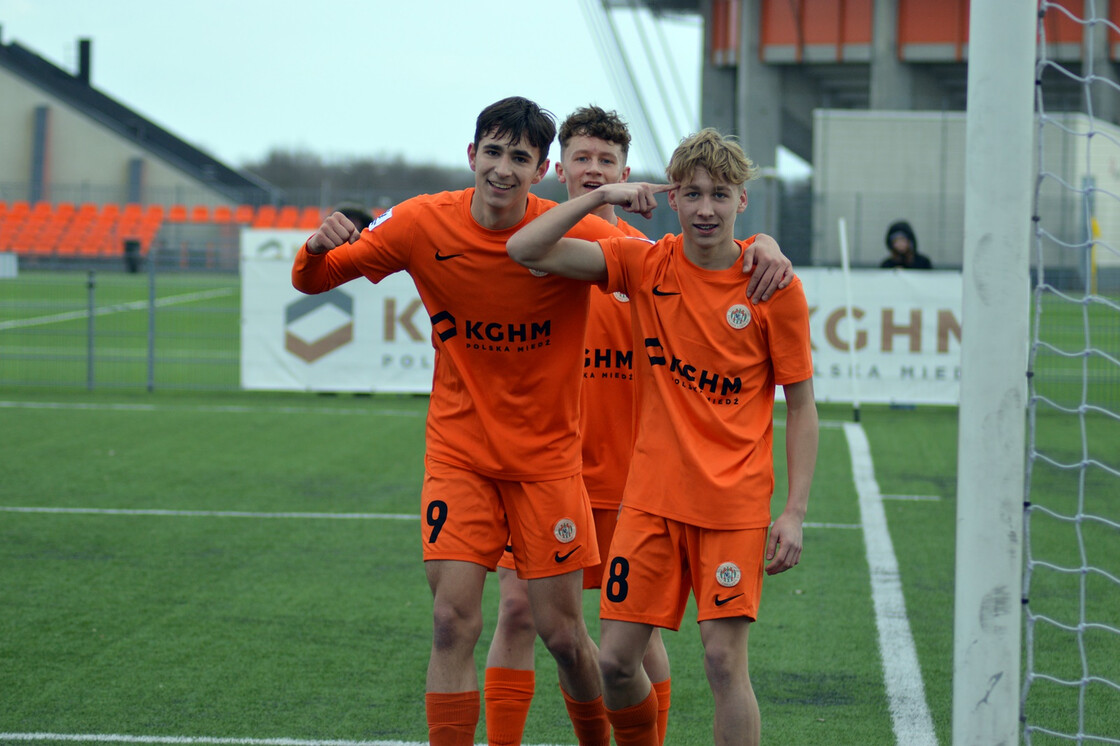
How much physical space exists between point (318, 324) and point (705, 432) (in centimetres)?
1076

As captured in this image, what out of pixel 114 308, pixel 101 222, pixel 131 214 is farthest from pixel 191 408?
pixel 131 214

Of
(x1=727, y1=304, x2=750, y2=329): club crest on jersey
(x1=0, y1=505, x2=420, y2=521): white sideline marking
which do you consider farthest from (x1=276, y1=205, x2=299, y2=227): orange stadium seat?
(x1=727, y1=304, x2=750, y2=329): club crest on jersey

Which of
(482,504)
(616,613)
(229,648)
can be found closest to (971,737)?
(616,613)

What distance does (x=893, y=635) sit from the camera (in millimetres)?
5742

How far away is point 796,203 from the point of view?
26.6m

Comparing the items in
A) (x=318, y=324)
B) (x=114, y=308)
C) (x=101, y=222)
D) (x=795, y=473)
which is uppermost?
Answer: (x=101, y=222)

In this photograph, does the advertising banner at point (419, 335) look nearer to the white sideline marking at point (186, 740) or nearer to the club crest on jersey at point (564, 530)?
the white sideline marking at point (186, 740)

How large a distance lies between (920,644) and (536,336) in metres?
2.74

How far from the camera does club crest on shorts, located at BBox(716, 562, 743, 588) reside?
3.51m

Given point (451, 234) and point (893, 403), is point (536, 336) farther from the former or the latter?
point (893, 403)

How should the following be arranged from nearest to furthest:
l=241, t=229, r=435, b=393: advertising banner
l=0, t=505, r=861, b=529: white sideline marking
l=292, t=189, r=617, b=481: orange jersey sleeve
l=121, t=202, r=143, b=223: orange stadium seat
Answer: l=292, t=189, r=617, b=481: orange jersey sleeve → l=0, t=505, r=861, b=529: white sideline marking → l=241, t=229, r=435, b=393: advertising banner → l=121, t=202, r=143, b=223: orange stadium seat

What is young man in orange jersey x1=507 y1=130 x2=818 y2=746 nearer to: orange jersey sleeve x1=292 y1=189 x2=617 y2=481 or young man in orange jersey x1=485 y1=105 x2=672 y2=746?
orange jersey sleeve x1=292 y1=189 x2=617 y2=481

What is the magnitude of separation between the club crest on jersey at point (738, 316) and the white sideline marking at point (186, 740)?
188 cm

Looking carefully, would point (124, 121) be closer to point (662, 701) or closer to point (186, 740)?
point (186, 740)
